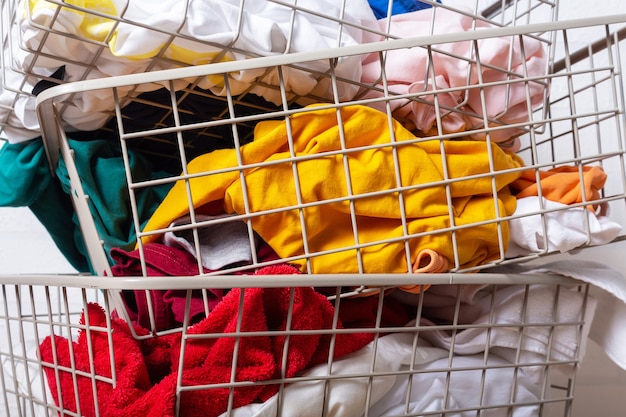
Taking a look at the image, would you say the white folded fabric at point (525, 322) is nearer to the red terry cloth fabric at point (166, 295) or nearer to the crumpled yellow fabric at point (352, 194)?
the crumpled yellow fabric at point (352, 194)

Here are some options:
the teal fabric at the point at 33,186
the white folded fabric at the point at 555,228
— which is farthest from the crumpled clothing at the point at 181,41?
the white folded fabric at the point at 555,228

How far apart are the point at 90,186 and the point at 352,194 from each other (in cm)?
30

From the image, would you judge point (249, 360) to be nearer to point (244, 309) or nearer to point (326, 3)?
point (244, 309)

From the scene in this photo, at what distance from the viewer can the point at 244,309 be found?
1.65 feet

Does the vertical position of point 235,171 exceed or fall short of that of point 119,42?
it falls short

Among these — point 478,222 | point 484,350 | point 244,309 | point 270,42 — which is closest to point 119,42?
point 270,42

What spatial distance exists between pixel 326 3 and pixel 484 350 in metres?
0.40

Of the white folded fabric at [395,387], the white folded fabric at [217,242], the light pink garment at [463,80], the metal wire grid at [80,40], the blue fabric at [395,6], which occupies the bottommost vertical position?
the white folded fabric at [395,387]

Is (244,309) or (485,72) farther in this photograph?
(485,72)

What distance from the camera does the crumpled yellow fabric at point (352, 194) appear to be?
1.84 ft

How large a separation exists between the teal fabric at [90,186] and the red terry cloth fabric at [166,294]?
8cm

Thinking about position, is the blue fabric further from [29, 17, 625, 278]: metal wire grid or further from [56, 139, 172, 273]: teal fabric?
[56, 139, 172, 273]: teal fabric

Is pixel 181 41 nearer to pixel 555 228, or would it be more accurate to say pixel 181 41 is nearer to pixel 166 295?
pixel 166 295

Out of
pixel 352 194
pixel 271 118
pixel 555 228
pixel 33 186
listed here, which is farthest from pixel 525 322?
pixel 33 186
